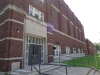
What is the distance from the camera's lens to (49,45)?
45.6 ft

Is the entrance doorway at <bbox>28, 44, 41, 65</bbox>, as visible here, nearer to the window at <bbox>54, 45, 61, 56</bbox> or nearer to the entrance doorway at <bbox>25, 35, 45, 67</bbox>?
the entrance doorway at <bbox>25, 35, 45, 67</bbox>

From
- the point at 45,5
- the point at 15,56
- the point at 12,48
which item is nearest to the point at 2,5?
the point at 12,48

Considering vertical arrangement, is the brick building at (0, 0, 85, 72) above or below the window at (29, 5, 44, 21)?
below

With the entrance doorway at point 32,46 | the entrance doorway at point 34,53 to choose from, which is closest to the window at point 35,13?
the entrance doorway at point 32,46

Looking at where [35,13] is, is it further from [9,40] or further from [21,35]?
[9,40]

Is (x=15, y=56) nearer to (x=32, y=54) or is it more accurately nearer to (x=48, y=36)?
(x=32, y=54)

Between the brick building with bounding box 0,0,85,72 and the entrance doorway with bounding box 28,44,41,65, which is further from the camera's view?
the entrance doorway with bounding box 28,44,41,65

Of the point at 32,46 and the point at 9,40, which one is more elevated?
the point at 9,40

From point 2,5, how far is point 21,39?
3.91 metres

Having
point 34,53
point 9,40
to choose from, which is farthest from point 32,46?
point 9,40

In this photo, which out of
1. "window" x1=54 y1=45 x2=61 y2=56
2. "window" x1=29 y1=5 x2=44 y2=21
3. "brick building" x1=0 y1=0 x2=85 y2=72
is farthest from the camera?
"window" x1=54 y1=45 x2=61 y2=56

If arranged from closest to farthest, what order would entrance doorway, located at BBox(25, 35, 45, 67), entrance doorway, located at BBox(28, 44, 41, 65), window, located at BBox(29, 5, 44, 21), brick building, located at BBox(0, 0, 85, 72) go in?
brick building, located at BBox(0, 0, 85, 72), entrance doorway, located at BBox(25, 35, 45, 67), entrance doorway, located at BBox(28, 44, 41, 65), window, located at BBox(29, 5, 44, 21)

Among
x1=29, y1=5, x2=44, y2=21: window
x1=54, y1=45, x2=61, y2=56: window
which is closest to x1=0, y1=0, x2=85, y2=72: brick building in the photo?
x1=29, y1=5, x2=44, y2=21: window

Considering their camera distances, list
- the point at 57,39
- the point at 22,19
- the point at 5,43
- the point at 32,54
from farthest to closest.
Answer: the point at 57,39, the point at 32,54, the point at 22,19, the point at 5,43
